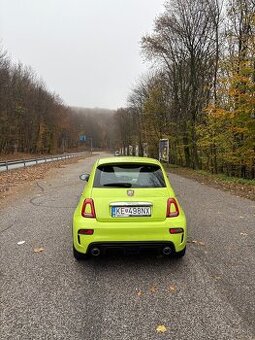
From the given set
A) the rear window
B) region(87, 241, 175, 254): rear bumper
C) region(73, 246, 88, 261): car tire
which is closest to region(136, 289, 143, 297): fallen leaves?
region(87, 241, 175, 254): rear bumper

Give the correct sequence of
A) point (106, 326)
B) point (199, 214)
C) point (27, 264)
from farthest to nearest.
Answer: point (199, 214)
point (27, 264)
point (106, 326)

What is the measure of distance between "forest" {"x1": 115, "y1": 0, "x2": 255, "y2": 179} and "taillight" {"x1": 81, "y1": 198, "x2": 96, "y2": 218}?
13.6m

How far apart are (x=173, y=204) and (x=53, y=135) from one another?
83.3 m

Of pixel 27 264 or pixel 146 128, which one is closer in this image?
pixel 27 264

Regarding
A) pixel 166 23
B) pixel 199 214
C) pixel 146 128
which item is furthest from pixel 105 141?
pixel 199 214

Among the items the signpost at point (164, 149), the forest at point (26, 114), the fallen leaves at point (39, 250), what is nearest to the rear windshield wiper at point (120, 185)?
the fallen leaves at point (39, 250)

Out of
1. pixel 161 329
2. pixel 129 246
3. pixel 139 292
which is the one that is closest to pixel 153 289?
pixel 139 292

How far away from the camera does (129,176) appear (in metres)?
4.96

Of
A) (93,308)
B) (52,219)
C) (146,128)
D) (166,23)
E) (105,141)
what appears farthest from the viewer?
(105,141)

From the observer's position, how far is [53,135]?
84812mm

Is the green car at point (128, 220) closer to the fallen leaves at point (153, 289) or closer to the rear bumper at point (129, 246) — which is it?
the rear bumper at point (129, 246)

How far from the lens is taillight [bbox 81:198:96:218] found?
14.6ft

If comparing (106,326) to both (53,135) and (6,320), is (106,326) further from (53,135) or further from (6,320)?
(53,135)

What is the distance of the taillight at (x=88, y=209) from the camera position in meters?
4.45
